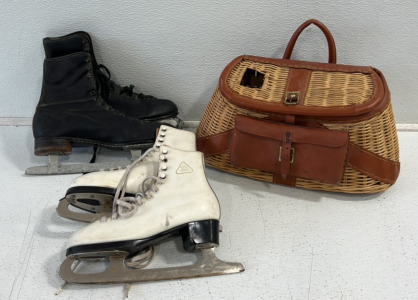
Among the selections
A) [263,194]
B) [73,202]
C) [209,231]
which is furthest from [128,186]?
[263,194]

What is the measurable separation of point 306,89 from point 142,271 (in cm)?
52

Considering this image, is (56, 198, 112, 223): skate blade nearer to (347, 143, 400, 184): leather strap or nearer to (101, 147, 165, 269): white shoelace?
(101, 147, 165, 269): white shoelace

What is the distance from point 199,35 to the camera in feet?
3.75

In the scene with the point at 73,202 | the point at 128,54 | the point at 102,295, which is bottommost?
the point at 102,295

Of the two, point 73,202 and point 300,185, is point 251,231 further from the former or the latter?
point 73,202

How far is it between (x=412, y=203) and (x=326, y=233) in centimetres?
24

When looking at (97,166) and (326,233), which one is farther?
(97,166)

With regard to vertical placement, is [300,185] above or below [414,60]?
below

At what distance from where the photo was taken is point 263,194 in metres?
1.05

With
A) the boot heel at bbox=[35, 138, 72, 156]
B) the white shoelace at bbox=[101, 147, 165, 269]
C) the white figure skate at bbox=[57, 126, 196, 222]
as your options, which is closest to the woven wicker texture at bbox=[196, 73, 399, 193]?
the white figure skate at bbox=[57, 126, 196, 222]

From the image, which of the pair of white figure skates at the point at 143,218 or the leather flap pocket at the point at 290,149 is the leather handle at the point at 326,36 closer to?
the leather flap pocket at the point at 290,149

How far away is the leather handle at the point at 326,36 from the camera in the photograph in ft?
3.41

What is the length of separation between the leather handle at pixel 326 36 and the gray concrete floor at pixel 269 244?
332mm

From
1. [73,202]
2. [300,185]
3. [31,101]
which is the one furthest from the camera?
[31,101]
